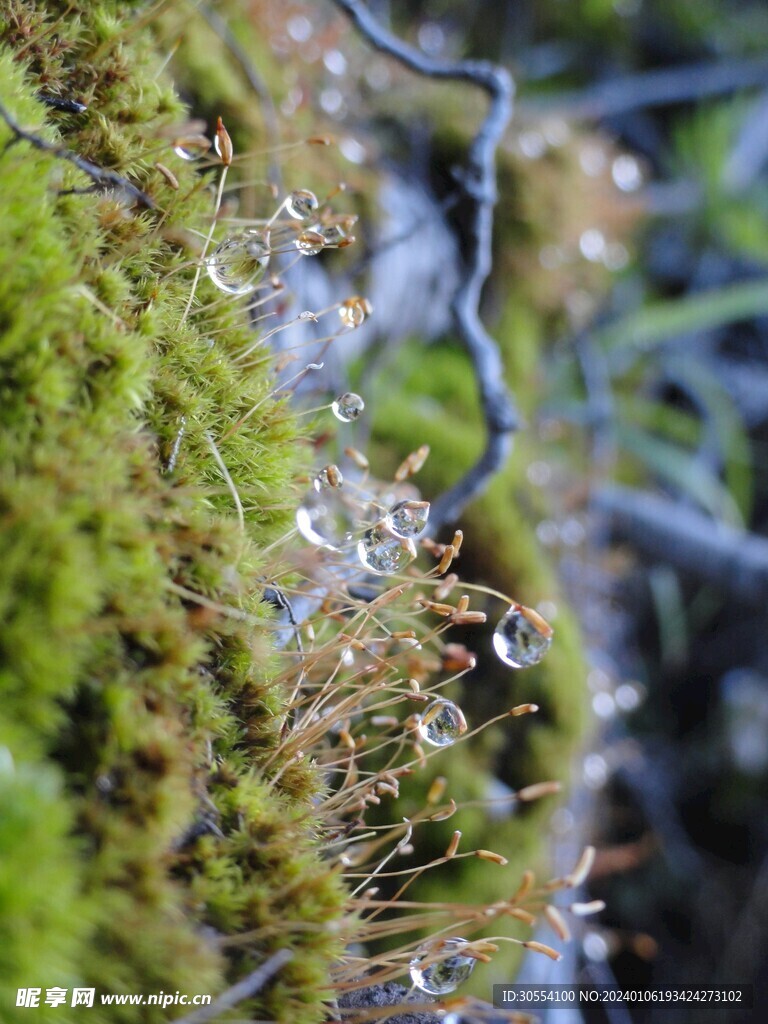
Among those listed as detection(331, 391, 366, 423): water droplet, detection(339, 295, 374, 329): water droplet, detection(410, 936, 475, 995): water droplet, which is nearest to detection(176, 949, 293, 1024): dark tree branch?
detection(410, 936, 475, 995): water droplet

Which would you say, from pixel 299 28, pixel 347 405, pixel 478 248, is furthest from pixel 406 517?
pixel 299 28

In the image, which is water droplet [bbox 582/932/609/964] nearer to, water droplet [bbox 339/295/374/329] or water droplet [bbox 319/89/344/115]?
water droplet [bbox 339/295/374/329]

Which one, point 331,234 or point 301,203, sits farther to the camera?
point 331,234

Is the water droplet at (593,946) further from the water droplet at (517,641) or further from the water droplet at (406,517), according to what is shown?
the water droplet at (406,517)

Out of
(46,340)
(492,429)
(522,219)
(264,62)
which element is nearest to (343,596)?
(46,340)

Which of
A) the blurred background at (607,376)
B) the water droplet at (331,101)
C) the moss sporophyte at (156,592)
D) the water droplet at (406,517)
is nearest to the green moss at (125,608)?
the moss sporophyte at (156,592)

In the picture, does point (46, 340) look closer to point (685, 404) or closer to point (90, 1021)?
point (90, 1021)

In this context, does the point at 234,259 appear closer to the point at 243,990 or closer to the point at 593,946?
the point at 243,990
